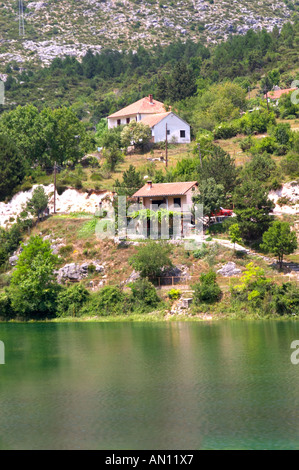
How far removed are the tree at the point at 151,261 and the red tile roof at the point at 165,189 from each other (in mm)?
8832

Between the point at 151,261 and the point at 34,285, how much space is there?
10.7 meters

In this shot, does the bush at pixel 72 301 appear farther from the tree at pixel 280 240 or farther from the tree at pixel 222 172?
the tree at pixel 222 172

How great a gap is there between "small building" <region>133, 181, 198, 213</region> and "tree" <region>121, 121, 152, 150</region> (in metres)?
23.8

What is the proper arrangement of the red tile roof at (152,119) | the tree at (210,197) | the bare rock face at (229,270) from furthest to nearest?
the red tile roof at (152,119) → the tree at (210,197) → the bare rock face at (229,270)

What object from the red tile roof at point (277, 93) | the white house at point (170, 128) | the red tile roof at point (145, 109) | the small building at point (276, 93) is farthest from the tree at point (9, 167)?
the red tile roof at point (277, 93)

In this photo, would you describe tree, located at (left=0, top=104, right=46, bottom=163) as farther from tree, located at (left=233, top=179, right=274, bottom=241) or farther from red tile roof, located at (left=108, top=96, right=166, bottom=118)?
tree, located at (left=233, top=179, right=274, bottom=241)

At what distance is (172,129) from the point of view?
306 ft

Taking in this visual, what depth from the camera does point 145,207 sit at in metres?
66.4

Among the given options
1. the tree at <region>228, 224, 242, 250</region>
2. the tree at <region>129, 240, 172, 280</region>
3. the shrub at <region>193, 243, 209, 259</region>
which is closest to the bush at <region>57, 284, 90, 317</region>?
the tree at <region>129, 240, 172, 280</region>

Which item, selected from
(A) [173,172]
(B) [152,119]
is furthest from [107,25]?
(A) [173,172]

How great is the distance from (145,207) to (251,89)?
2349 inches

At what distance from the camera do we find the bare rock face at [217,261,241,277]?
55781mm

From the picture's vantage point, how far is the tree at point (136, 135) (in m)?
89.8
